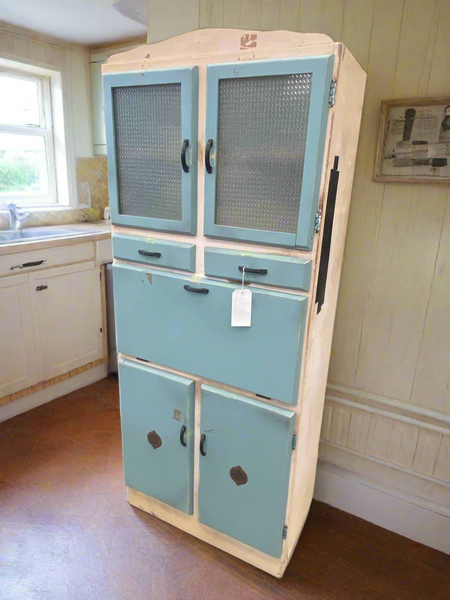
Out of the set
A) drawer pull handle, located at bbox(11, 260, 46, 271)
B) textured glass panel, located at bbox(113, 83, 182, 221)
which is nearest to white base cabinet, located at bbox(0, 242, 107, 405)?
drawer pull handle, located at bbox(11, 260, 46, 271)

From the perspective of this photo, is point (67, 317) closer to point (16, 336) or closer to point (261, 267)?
point (16, 336)

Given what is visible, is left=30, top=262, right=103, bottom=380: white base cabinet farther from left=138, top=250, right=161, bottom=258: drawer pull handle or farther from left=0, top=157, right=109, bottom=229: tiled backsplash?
left=138, top=250, right=161, bottom=258: drawer pull handle

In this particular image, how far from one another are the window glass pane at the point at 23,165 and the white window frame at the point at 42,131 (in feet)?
0.09

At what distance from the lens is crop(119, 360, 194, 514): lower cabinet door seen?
5.22 feet

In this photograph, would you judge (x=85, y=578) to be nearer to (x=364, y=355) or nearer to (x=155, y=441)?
(x=155, y=441)

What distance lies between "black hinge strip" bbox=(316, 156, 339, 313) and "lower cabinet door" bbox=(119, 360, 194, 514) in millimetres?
592

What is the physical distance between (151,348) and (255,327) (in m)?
0.48

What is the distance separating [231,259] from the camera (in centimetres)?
133

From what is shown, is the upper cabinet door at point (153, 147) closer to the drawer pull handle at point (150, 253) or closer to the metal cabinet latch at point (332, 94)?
the drawer pull handle at point (150, 253)

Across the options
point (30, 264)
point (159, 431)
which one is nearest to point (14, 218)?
point (30, 264)

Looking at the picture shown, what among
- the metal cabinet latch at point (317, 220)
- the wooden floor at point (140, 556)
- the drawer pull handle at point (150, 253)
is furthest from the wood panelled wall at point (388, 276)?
the drawer pull handle at point (150, 253)

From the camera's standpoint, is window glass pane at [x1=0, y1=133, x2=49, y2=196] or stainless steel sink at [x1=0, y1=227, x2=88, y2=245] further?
window glass pane at [x1=0, y1=133, x2=49, y2=196]

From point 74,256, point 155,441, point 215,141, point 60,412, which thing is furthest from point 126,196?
point 60,412

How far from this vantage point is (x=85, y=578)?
5.12 feet
